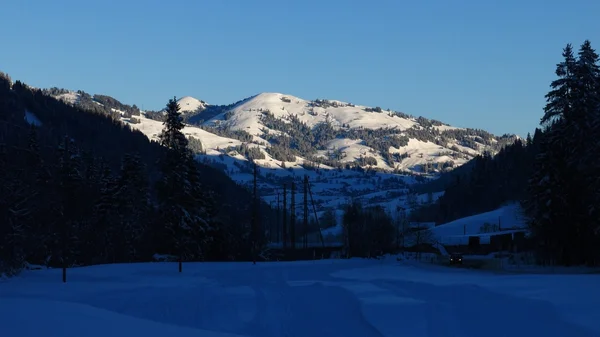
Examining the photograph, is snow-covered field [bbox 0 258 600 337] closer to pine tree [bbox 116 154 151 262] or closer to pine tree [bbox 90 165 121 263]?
pine tree [bbox 90 165 121 263]

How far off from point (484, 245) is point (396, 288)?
8684 cm

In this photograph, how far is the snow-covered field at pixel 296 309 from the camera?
16.0m

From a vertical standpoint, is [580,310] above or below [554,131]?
below

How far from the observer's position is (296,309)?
80.1 feet

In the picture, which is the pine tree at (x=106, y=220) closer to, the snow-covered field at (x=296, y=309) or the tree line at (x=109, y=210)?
the tree line at (x=109, y=210)

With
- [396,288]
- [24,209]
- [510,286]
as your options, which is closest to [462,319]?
[510,286]

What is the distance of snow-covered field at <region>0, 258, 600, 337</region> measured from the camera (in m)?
16.0

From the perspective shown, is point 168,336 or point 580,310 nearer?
point 168,336

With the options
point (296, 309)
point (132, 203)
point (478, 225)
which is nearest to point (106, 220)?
point (132, 203)

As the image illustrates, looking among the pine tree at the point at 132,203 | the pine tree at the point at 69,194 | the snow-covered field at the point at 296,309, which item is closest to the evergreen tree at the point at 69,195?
the pine tree at the point at 69,194

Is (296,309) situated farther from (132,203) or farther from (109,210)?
(132,203)

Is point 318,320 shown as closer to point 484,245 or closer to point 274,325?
point 274,325

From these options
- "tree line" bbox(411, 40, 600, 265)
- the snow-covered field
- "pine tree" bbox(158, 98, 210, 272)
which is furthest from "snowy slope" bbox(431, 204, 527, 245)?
the snow-covered field

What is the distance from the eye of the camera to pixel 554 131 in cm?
4606
